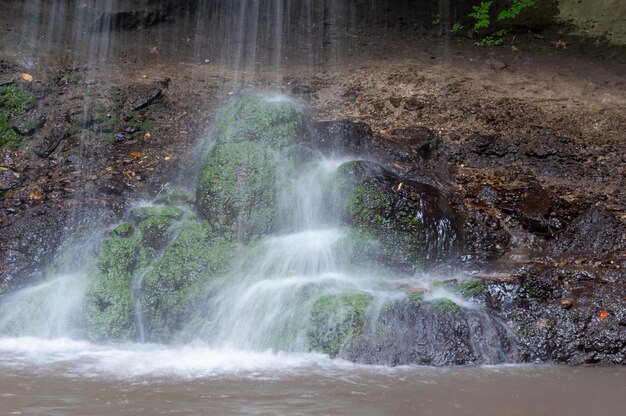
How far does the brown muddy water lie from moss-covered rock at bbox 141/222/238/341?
48cm

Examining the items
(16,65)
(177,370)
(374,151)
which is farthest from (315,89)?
(177,370)

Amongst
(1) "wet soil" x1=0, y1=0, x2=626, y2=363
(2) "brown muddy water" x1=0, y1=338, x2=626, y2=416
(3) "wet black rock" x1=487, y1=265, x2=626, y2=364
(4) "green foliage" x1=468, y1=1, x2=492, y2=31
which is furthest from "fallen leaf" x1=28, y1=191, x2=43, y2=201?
(4) "green foliage" x1=468, y1=1, x2=492, y2=31

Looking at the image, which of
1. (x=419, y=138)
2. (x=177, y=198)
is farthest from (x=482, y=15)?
(x=177, y=198)

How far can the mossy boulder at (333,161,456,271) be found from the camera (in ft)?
20.4

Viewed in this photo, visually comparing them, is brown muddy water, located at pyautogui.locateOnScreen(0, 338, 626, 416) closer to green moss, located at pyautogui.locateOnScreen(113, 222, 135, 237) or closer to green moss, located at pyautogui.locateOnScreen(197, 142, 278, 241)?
green moss, located at pyautogui.locateOnScreen(113, 222, 135, 237)

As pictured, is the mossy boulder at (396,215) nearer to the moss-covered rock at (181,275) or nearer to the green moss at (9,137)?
the moss-covered rock at (181,275)

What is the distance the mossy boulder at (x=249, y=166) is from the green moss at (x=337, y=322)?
57.4 inches

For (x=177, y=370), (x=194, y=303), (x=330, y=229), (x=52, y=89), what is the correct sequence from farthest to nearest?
(x=52, y=89) < (x=330, y=229) < (x=194, y=303) < (x=177, y=370)

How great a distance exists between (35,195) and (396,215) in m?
4.19

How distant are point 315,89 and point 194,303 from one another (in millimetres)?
5023

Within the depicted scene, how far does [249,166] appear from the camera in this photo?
22.3 ft

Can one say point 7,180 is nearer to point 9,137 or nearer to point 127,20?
point 9,137

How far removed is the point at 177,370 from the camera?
4512 millimetres

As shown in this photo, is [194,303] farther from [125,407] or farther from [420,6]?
[420,6]
